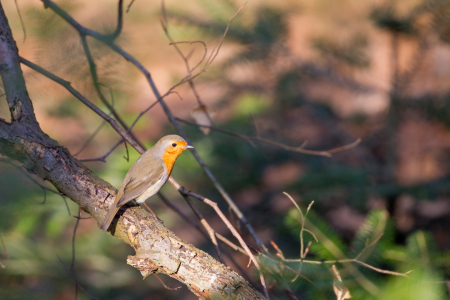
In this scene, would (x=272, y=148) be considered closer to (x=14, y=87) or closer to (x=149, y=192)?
(x=149, y=192)

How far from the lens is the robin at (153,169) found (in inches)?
69.1

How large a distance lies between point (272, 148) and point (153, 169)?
5.19 feet

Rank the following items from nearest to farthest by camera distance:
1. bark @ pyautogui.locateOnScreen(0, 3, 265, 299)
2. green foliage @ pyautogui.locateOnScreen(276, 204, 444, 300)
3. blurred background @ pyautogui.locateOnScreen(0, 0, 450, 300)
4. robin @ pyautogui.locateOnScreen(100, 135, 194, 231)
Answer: bark @ pyautogui.locateOnScreen(0, 3, 265, 299), blurred background @ pyautogui.locateOnScreen(0, 0, 450, 300), green foliage @ pyautogui.locateOnScreen(276, 204, 444, 300), robin @ pyautogui.locateOnScreen(100, 135, 194, 231)

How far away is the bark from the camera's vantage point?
111cm

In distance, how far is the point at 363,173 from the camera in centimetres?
239

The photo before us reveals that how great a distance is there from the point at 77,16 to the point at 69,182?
893mm

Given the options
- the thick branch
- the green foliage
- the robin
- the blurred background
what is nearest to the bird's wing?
the robin

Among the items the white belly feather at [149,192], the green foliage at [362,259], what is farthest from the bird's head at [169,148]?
the green foliage at [362,259]

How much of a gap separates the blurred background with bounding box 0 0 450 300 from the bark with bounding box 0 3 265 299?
0.09 m

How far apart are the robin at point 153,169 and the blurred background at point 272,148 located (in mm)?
306

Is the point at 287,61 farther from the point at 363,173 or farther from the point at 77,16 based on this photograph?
the point at 77,16

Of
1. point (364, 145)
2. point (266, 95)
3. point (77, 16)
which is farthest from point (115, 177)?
point (364, 145)

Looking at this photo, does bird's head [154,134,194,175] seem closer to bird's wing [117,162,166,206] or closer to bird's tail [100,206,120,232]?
bird's wing [117,162,166,206]

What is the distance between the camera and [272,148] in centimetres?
318
